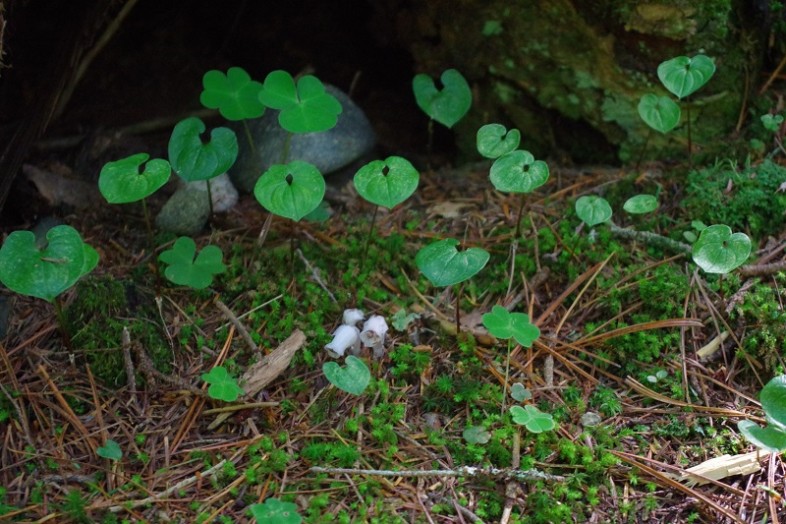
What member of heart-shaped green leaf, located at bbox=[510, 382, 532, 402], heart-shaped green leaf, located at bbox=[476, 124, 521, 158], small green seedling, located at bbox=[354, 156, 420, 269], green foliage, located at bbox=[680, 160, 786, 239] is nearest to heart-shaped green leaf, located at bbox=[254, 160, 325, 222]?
small green seedling, located at bbox=[354, 156, 420, 269]

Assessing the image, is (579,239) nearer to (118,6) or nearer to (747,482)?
(747,482)

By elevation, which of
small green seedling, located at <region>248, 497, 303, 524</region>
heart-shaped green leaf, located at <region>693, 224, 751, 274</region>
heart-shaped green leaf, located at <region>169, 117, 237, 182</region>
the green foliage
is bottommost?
small green seedling, located at <region>248, 497, 303, 524</region>

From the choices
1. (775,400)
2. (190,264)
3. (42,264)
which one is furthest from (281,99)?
(775,400)

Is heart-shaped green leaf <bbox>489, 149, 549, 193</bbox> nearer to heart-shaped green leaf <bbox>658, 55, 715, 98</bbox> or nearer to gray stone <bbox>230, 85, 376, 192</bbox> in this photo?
heart-shaped green leaf <bbox>658, 55, 715, 98</bbox>

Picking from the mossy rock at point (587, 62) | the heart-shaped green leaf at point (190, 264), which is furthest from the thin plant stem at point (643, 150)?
the heart-shaped green leaf at point (190, 264)

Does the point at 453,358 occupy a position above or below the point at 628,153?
below

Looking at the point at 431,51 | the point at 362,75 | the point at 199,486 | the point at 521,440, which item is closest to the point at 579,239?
the point at 521,440
